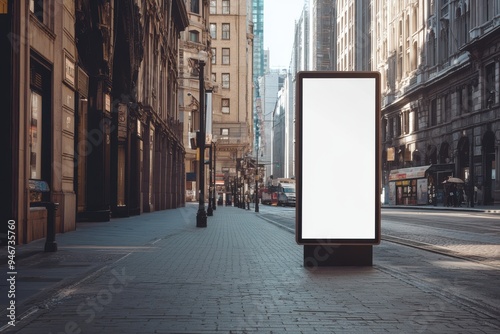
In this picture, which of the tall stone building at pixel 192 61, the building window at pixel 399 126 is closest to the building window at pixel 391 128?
the building window at pixel 399 126

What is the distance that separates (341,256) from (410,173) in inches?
2306

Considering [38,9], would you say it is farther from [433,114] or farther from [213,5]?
[213,5]

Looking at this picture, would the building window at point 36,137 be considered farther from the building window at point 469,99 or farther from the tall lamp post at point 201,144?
the building window at point 469,99

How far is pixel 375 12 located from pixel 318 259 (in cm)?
8435

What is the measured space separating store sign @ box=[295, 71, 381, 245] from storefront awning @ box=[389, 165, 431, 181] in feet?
178

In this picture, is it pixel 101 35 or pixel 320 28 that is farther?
pixel 320 28

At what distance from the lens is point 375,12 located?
91188 mm

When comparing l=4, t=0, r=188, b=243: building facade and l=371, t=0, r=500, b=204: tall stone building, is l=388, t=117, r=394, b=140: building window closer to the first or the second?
l=371, t=0, r=500, b=204: tall stone building

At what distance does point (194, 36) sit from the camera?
84500 mm

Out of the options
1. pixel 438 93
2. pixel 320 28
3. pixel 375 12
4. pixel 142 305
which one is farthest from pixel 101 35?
pixel 320 28

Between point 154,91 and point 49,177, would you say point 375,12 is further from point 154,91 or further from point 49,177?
point 49,177

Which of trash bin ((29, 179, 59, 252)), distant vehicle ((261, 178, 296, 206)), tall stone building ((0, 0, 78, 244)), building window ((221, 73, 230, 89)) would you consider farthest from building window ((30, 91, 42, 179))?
building window ((221, 73, 230, 89))

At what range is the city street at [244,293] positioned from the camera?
250 inches

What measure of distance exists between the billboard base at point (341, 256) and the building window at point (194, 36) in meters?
75.1
